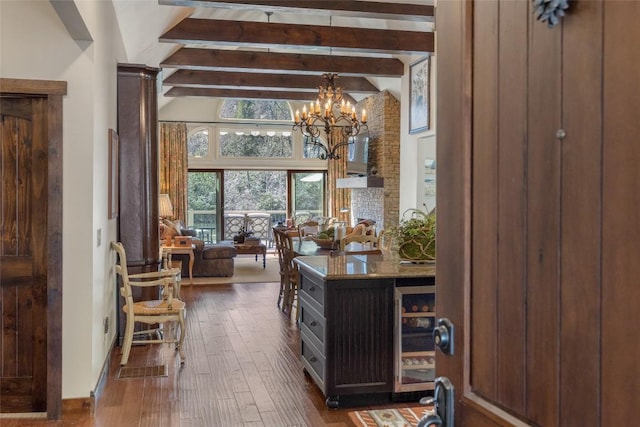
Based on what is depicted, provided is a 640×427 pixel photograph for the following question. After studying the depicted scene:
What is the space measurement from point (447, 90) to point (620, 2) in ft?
1.43

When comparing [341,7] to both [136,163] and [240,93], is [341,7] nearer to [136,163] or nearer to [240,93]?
[136,163]

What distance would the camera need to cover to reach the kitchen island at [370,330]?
11.6ft

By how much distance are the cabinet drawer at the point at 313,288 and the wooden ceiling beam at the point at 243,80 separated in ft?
20.9

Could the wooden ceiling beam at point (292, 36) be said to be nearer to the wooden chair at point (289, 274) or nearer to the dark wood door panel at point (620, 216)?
the wooden chair at point (289, 274)

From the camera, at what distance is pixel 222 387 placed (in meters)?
4.02

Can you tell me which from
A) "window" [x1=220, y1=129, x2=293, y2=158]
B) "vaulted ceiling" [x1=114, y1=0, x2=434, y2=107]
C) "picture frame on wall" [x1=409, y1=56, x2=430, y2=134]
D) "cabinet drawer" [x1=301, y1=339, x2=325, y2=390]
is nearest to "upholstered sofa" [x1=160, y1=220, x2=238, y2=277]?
"vaulted ceiling" [x1=114, y1=0, x2=434, y2=107]

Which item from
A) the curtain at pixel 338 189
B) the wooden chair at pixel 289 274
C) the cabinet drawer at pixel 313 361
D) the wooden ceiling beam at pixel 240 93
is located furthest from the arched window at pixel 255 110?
the cabinet drawer at pixel 313 361

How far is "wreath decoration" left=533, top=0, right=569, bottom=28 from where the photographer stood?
0.85 metres

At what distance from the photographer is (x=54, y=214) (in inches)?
135

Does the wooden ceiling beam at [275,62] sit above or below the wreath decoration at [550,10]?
above

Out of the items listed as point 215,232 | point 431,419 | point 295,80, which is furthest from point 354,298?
point 215,232

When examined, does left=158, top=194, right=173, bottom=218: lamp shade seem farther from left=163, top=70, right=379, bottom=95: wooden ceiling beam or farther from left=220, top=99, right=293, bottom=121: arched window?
left=220, top=99, right=293, bottom=121: arched window

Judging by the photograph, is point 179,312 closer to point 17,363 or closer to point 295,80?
point 17,363

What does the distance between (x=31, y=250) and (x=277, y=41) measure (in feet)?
15.4
